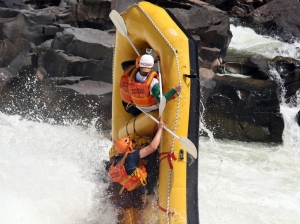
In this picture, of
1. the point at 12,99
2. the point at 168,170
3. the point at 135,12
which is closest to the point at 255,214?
the point at 168,170

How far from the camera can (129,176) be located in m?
3.92

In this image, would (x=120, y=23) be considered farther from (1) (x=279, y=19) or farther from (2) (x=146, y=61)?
(1) (x=279, y=19)

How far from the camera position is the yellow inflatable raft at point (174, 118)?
3.71 metres

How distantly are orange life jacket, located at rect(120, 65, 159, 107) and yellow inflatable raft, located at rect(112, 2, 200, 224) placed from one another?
0.45 feet

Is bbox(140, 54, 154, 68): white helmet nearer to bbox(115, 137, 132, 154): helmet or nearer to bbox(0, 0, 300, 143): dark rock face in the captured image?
bbox(115, 137, 132, 154): helmet

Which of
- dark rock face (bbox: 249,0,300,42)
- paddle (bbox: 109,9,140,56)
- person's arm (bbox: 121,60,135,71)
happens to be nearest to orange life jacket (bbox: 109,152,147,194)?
person's arm (bbox: 121,60,135,71)

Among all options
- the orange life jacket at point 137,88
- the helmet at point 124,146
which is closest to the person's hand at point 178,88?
the orange life jacket at point 137,88

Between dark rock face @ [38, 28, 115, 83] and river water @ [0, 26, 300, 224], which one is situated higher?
dark rock face @ [38, 28, 115, 83]

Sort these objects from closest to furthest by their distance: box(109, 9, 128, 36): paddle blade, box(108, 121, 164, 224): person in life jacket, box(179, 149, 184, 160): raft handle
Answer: box(179, 149, 184, 160): raft handle → box(108, 121, 164, 224): person in life jacket → box(109, 9, 128, 36): paddle blade

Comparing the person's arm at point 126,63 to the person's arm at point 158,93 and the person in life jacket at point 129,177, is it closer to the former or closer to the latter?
the person's arm at point 158,93

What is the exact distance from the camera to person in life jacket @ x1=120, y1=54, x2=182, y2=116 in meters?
3.94

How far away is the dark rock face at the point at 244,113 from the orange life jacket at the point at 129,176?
11.8ft

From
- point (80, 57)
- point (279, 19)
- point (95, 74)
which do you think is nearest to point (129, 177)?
point (95, 74)

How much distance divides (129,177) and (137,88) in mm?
771
